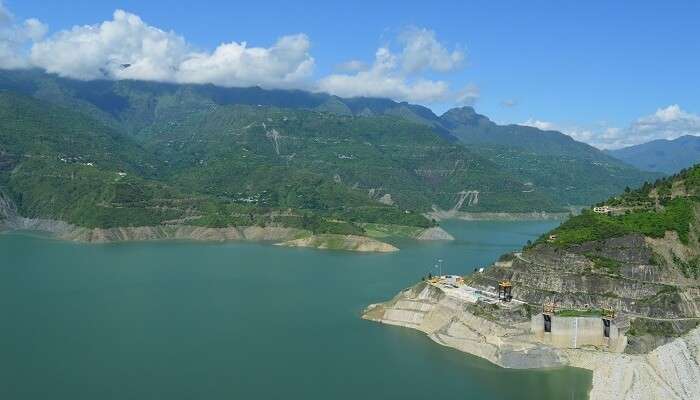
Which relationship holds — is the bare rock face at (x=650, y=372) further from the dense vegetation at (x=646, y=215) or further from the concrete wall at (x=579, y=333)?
the dense vegetation at (x=646, y=215)

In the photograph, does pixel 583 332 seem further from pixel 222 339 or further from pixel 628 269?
pixel 222 339

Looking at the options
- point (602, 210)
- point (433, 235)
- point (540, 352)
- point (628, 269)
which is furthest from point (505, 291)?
point (433, 235)

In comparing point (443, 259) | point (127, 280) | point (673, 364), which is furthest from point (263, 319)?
point (443, 259)

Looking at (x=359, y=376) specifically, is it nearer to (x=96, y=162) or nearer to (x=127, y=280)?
(x=127, y=280)

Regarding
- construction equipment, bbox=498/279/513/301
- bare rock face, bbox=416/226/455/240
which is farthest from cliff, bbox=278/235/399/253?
construction equipment, bbox=498/279/513/301

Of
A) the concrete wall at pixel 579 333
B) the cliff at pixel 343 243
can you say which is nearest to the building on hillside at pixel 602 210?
the concrete wall at pixel 579 333

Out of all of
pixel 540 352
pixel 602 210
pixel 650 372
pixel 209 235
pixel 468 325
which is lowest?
pixel 209 235
